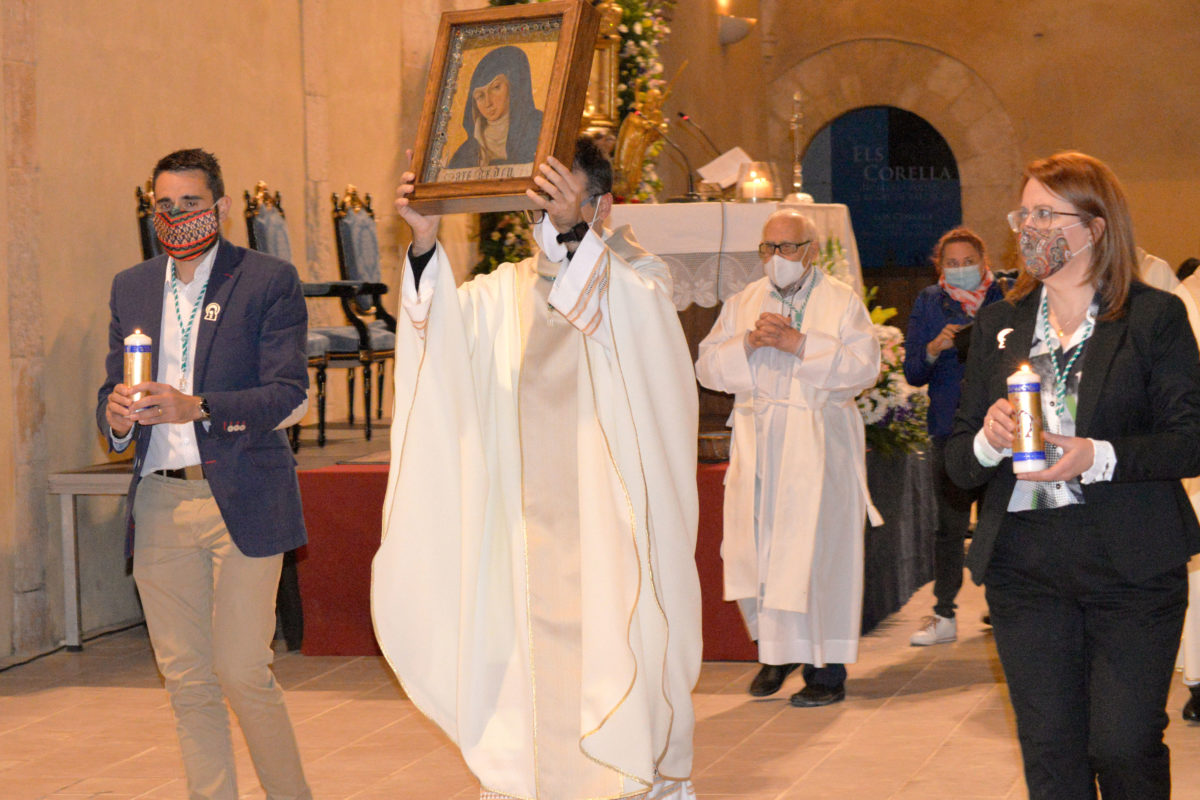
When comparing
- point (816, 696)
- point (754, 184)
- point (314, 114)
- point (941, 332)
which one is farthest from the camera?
point (314, 114)

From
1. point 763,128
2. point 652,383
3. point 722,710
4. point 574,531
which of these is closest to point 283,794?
point 574,531

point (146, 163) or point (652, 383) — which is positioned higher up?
point (146, 163)

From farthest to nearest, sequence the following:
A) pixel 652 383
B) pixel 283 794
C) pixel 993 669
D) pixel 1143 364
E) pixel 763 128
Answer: pixel 763 128, pixel 993 669, pixel 283 794, pixel 652 383, pixel 1143 364

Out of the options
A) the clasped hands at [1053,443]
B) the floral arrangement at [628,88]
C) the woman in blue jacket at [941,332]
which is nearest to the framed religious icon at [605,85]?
the floral arrangement at [628,88]

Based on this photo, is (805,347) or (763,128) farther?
(763,128)

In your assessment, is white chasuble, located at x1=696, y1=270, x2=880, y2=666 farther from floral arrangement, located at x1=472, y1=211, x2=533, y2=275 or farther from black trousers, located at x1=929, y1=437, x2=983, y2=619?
floral arrangement, located at x1=472, y1=211, x2=533, y2=275

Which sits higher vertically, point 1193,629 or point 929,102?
point 929,102

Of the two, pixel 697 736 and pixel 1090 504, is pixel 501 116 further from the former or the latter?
pixel 697 736

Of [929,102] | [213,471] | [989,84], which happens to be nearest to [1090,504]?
[213,471]

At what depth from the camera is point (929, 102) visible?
56.7 ft

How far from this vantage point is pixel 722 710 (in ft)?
18.5

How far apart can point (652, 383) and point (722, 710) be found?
242 centimetres

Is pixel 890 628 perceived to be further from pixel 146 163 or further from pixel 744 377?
pixel 146 163

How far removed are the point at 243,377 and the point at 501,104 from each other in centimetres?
108
